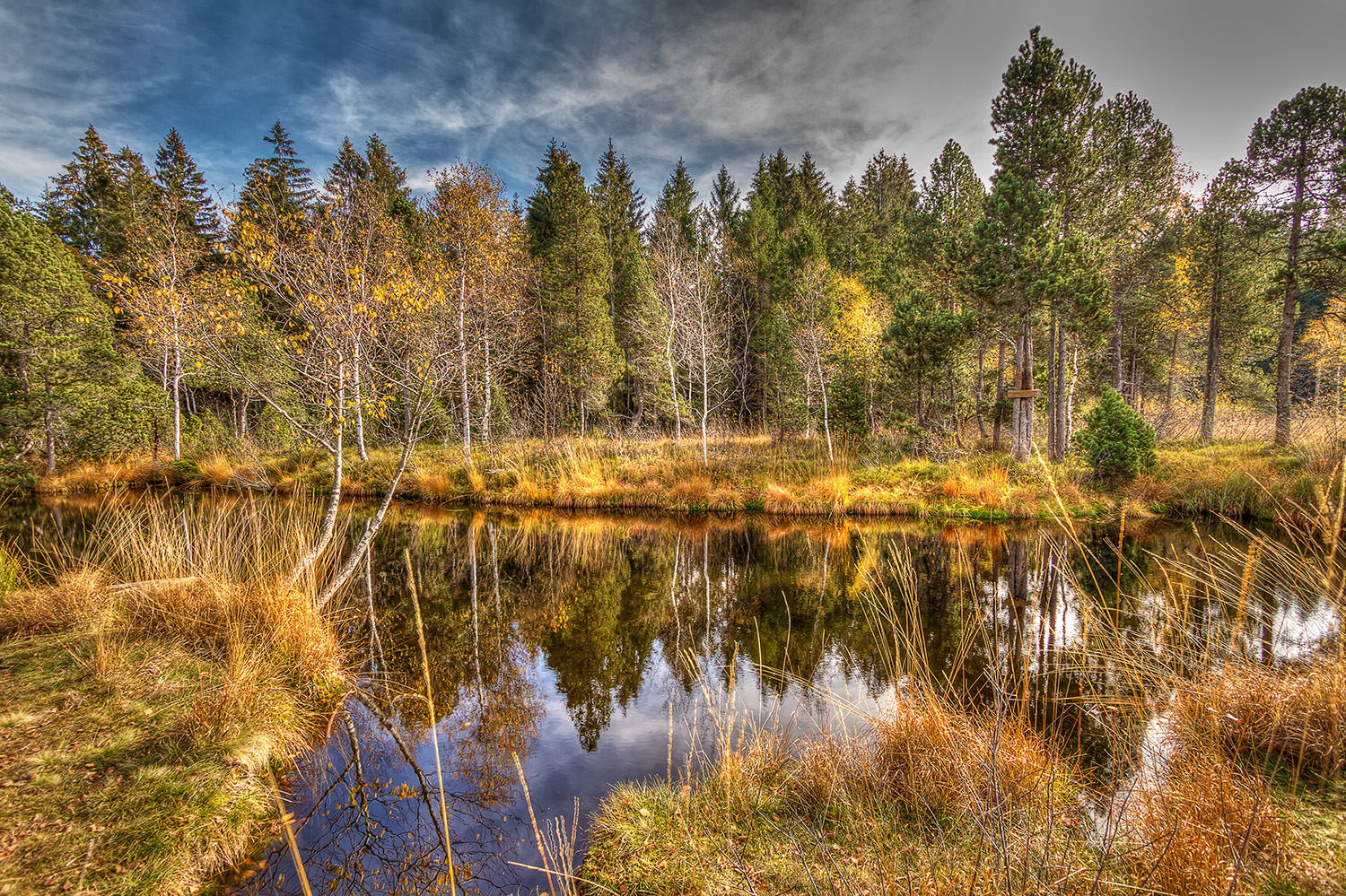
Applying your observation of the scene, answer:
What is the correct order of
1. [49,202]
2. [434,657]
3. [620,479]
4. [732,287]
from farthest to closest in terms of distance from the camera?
[732,287]
[49,202]
[620,479]
[434,657]

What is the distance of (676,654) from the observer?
5.65m


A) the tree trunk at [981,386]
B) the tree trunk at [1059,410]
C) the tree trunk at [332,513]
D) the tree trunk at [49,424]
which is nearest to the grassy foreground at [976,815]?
the tree trunk at [332,513]

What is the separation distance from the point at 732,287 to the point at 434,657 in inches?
992

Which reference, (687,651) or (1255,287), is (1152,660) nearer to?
(687,651)

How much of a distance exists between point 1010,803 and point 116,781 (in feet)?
15.6

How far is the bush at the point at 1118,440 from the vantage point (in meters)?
12.4

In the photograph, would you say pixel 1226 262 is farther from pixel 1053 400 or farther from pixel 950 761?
pixel 950 761

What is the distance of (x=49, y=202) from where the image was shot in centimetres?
2412

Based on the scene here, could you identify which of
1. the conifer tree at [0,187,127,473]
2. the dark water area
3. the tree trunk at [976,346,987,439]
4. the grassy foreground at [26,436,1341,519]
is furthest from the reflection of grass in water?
the conifer tree at [0,187,127,473]

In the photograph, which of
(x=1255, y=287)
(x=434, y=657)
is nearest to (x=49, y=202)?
(x=434, y=657)

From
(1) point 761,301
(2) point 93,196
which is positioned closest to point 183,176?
(2) point 93,196

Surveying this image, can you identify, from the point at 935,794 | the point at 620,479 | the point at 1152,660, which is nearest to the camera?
the point at 935,794

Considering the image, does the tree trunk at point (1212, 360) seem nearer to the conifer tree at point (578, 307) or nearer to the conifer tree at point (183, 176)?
the conifer tree at point (578, 307)

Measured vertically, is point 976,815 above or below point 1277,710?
above
